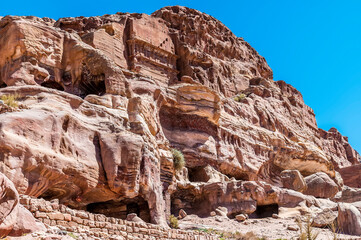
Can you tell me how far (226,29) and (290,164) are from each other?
67.1 ft

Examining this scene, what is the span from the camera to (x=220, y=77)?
4281 cm

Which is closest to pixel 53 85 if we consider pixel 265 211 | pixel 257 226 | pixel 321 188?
pixel 257 226

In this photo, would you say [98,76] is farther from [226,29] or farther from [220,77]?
[226,29]

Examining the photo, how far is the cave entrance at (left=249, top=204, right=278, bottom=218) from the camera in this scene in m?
25.0

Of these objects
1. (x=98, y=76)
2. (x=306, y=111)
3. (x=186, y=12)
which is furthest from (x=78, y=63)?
(x=306, y=111)

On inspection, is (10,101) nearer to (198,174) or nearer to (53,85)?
(53,85)

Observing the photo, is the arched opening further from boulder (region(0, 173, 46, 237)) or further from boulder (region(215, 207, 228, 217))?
boulder (region(0, 173, 46, 237))

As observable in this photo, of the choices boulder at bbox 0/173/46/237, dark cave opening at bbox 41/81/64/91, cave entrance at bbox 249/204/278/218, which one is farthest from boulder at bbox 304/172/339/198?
boulder at bbox 0/173/46/237

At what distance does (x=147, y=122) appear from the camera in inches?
810

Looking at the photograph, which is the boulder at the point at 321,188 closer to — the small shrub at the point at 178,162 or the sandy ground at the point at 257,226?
the sandy ground at the point at 257,226

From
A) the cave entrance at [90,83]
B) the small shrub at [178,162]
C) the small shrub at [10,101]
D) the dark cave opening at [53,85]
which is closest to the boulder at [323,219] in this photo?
the small shrub at [178,162]

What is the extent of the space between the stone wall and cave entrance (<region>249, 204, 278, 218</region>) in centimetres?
1188

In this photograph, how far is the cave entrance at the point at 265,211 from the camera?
25031mm

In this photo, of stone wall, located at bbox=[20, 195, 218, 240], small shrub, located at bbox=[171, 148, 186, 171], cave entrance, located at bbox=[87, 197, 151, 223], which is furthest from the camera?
small shrub, located at bbox=[171, 148, 186, 171]
